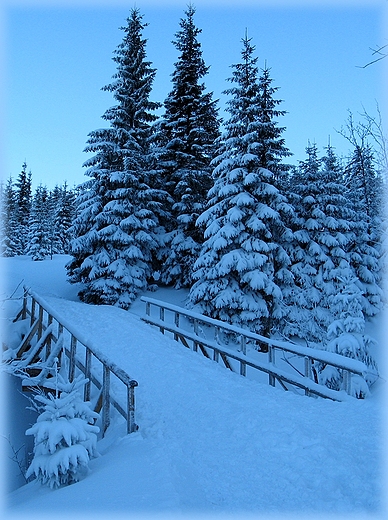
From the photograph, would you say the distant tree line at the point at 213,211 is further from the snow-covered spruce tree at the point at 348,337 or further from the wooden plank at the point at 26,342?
the wooden plank at the point at 26,342

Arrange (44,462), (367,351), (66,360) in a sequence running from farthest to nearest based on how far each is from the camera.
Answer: (367,351), (66,360), (44,462)

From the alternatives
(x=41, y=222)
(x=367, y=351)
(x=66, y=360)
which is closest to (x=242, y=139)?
(x=367, y=351)

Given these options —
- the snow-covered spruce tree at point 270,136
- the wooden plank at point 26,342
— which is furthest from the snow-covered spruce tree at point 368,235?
the wooden plank at point 26,342

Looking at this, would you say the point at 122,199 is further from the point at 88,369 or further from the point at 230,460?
the point at 230,460

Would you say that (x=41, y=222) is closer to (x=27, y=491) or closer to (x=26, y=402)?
(x=26, y=402)

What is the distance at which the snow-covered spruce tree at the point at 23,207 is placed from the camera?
163 ft

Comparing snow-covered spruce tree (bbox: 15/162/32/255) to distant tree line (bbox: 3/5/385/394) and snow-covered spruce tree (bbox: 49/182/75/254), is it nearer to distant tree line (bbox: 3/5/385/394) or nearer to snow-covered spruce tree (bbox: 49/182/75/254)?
snow-covered spruce tree (bbox: 49/182/75/254)

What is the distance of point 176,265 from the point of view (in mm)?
18469

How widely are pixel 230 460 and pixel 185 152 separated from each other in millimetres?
17125

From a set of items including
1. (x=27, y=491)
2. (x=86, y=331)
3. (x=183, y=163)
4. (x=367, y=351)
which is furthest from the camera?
(x=183, y=163)

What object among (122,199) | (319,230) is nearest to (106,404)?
(122,199)

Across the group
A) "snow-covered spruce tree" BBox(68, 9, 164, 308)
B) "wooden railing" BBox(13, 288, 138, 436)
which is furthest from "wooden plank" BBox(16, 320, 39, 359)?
"snow-covered spruce tree" BBox(68, 9, 164, 308)

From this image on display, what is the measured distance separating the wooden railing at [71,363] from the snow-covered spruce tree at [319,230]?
39.6 ft

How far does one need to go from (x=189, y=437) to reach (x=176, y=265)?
1367 centimetres
